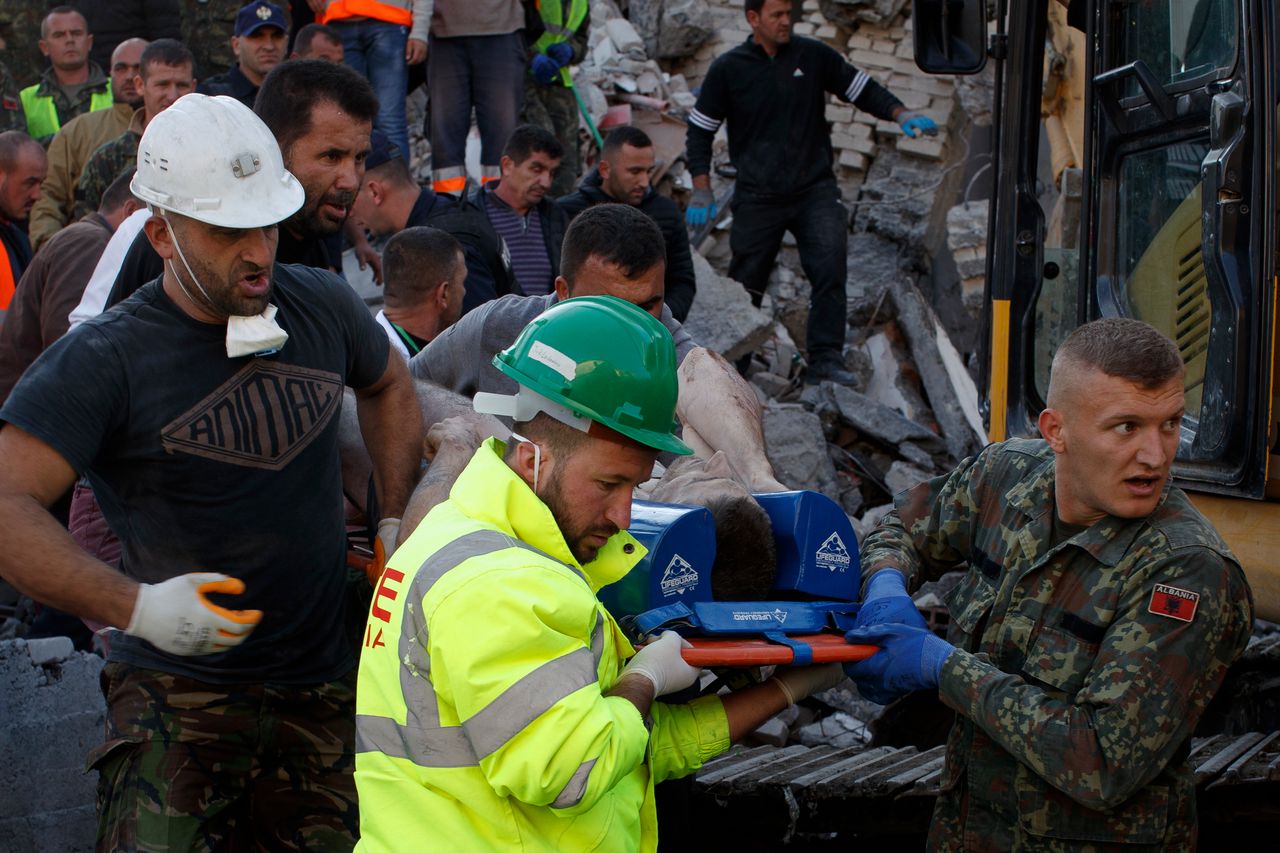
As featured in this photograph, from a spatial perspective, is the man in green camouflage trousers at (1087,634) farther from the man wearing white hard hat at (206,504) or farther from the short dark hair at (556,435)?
the man wearing white hard hat at (206,504)

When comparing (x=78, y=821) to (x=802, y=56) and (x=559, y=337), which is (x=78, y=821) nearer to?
(x=559, y=337)

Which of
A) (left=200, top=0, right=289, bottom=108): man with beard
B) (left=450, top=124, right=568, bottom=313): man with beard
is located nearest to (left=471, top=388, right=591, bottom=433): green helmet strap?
(left=450, top=124, right=568, bottom=313): man with beard

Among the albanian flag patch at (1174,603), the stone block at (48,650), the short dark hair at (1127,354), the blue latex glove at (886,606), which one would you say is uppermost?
the short dark hair at (1127,354)

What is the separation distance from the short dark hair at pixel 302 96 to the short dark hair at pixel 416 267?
67 centimetres

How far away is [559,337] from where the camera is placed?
93.3 inches

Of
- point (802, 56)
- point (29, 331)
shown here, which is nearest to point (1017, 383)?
point (29, 331)

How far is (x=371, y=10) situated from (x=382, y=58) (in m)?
0.27

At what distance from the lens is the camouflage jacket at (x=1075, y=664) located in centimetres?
277

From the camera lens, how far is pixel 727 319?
8.61 meters

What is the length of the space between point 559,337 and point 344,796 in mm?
1532

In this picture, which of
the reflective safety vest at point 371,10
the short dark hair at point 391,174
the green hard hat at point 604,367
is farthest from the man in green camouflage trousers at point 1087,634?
the reflective safety vest at point 371,10

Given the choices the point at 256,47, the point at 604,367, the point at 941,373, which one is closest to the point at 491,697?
the point at 604,367

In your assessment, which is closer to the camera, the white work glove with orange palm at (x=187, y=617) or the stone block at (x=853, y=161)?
the white work glove with orange palm at (x=187, y=617)

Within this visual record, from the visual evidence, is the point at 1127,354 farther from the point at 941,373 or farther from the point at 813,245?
the point at 941,373
